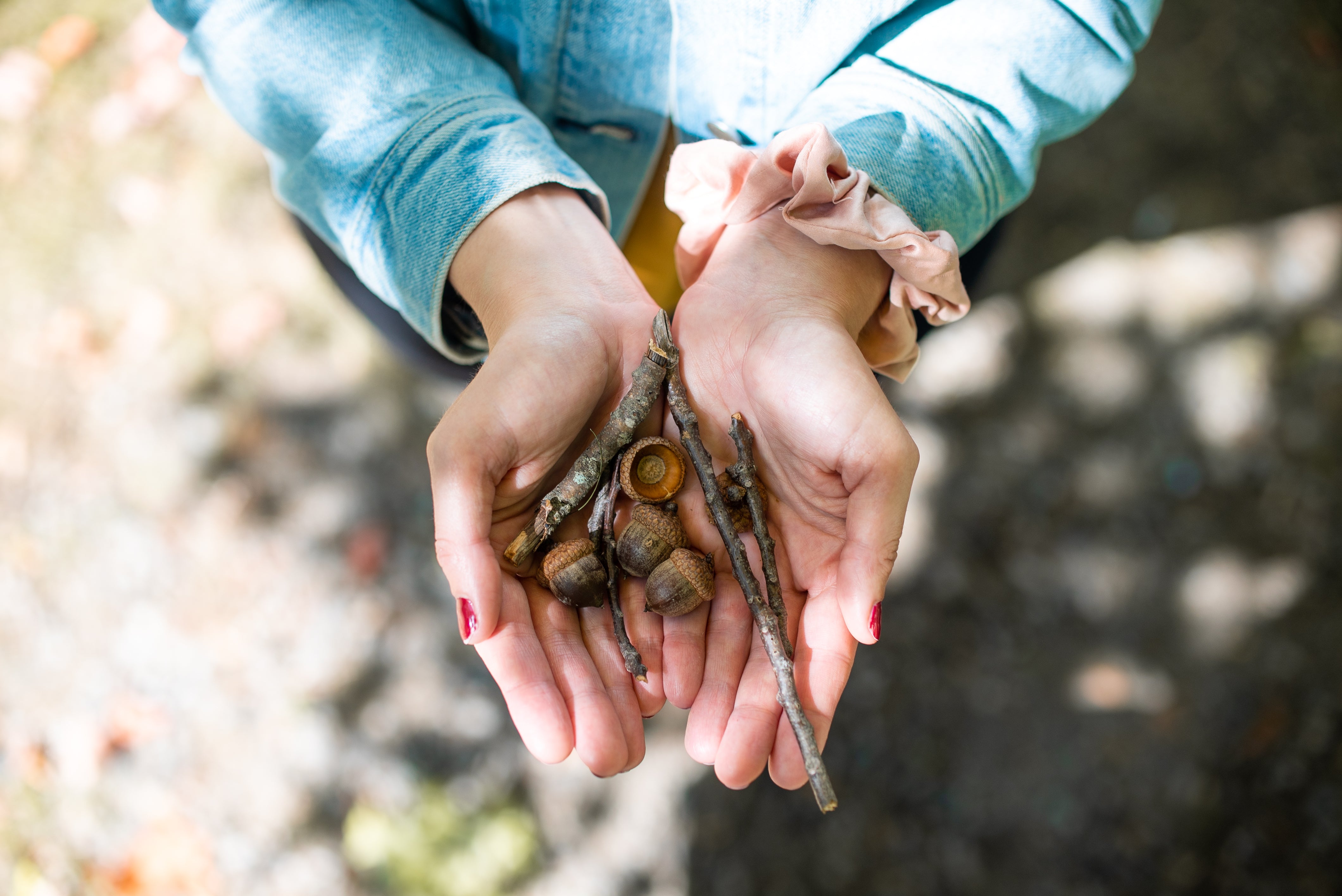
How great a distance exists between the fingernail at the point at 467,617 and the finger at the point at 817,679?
83 centimetres

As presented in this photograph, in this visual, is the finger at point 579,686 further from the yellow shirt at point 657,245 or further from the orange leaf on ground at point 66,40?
the orange leaf on ground at point 66,40

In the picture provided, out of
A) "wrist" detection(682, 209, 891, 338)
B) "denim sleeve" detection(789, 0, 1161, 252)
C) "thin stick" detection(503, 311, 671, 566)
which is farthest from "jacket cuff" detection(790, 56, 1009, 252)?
"thin stick" detection(503, 311, 671, 566)

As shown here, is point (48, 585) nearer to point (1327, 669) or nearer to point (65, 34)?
point (65, 34)

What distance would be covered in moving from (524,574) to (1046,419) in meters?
3.10

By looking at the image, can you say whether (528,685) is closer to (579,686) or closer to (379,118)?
(579,686)

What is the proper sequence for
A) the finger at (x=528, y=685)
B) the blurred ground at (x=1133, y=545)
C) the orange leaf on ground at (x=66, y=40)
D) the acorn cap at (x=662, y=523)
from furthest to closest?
1. the orange leaf on ground at (x=66, y=40)
2. the blurred ground at (x=1133, y=545)
3. the acorn cap at (x=662, y=523)
4. the finger at (x=528, y=685)

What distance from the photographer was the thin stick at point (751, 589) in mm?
2127

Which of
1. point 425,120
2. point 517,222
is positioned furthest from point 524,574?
point 425,120

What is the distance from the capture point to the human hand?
2.15 metres

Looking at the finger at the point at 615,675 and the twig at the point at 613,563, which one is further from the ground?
the twig at the point at 613,563

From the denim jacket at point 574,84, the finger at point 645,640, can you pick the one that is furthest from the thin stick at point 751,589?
the denim jacket at point 574,84

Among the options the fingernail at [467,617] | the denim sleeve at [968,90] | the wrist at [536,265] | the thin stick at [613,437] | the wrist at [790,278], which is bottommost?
the fingernail at [467,617]

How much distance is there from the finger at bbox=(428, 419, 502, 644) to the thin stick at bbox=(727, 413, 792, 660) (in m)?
0.70

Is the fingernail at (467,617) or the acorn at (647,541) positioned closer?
the fingernail at (467,617)
